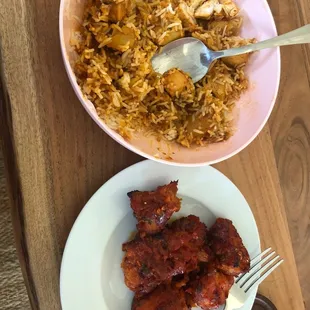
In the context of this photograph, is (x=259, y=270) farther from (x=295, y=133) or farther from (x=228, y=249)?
(x=295, y=133)

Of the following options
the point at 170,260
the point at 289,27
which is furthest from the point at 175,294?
Answer: the point at 289,27

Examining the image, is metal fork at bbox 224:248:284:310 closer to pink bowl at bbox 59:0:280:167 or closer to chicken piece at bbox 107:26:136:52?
pink bowl at bbox 59:0:280:167

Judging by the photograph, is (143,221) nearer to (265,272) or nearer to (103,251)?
(103,251)

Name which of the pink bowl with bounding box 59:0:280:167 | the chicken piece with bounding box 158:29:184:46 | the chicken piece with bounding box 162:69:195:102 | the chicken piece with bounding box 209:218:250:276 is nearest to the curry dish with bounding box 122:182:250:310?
the chicken piece with bounding box 209:218:250:276

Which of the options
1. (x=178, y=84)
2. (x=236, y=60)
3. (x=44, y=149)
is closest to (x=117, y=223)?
(x=44, y=149)

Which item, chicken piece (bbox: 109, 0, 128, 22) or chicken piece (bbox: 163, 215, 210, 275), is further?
chicken piece (bbox: 163, 215, 210, 275)

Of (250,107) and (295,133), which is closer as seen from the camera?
(250,107)
